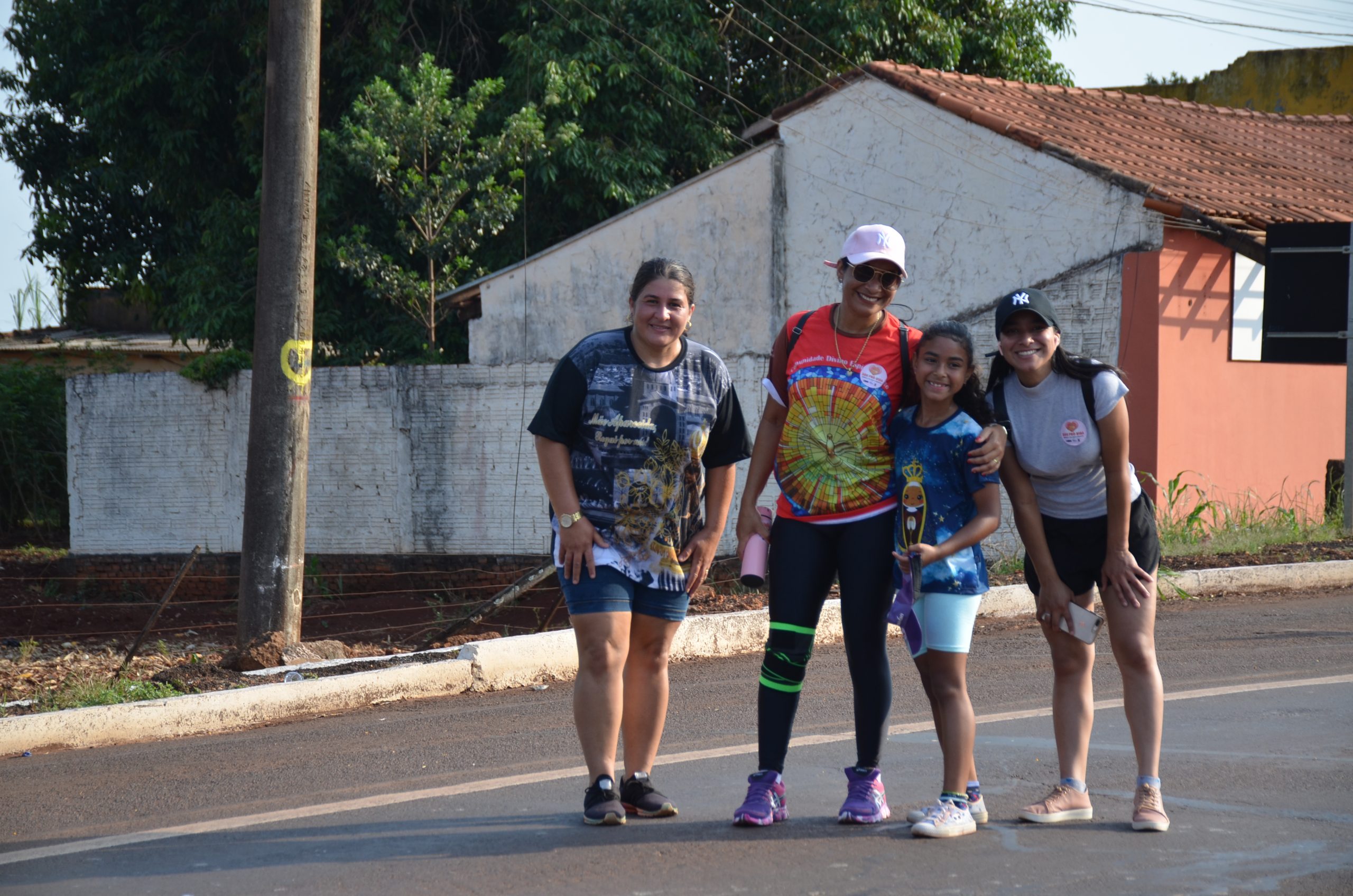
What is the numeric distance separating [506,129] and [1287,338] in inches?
358

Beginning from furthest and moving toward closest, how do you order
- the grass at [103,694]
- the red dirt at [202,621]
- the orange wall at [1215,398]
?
the orange wall at [1215,398] < the red dirt at [202,621] < the grass at [103,694]

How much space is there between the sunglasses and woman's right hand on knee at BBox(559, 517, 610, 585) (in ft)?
3.81

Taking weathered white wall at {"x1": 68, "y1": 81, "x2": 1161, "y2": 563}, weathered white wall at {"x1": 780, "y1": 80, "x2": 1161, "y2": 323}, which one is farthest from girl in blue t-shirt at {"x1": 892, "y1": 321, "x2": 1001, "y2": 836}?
weathered white wall at {"x1": 780, "y1": 80, "x2": 1161, "y2": 323}

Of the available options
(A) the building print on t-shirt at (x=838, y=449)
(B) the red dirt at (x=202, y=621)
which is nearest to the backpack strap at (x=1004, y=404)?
(A) the building print on t-shirt at (x=838, y=449)

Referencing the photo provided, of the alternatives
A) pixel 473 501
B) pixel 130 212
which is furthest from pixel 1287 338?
pixel 130 212

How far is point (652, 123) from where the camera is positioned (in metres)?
18.3

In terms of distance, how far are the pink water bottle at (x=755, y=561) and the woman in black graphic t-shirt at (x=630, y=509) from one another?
0.22 meters

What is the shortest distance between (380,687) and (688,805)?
270cm

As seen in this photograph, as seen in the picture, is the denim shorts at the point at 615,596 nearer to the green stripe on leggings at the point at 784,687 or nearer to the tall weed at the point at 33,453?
the green stripe on leggings at the point at 784,687

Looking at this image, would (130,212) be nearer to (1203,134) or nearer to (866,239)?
(1203,134)

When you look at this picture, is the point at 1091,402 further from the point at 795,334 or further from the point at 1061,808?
the point at 1061,808

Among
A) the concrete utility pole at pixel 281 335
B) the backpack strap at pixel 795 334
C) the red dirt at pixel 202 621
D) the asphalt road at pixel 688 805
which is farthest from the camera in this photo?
the red dirt at pixel 202 621

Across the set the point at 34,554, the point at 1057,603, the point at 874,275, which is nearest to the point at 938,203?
the point at 34,554

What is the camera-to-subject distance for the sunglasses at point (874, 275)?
167 inches
